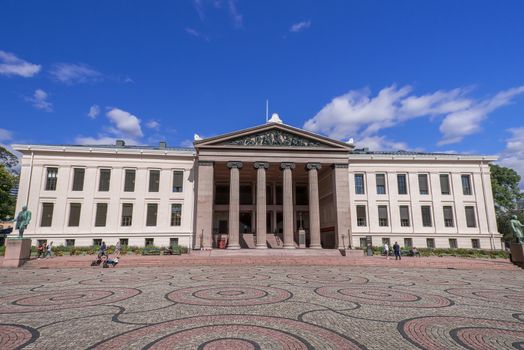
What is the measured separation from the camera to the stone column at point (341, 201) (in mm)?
35300

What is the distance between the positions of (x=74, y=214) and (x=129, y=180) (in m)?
7.77

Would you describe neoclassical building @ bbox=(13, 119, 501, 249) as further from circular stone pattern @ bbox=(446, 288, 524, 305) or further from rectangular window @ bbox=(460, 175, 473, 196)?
circular stone pattern @ bbox=(446, 288, 524, 305)

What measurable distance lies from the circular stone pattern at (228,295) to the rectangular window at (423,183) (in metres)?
39.1

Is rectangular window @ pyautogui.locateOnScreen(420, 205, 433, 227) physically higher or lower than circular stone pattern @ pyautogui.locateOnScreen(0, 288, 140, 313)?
higher

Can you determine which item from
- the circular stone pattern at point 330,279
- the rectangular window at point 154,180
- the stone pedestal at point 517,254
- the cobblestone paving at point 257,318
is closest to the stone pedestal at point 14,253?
the cobblestone paving at point 257,318

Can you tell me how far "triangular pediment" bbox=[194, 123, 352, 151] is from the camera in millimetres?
36688

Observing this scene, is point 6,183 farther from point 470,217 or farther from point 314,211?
point 470,217

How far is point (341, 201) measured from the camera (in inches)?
1442

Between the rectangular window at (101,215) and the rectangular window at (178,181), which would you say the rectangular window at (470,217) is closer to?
the rectangular window at (178,181)

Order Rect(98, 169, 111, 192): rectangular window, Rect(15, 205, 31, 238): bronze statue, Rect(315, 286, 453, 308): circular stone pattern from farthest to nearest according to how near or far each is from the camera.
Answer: Rect(98, 169, 111, 192): rectangular window, Rect(15, 205, 31, 238): bronze statue, Rect(315, 286, 453, 308): circular stone pattern

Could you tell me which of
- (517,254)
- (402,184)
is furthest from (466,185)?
(517,254)

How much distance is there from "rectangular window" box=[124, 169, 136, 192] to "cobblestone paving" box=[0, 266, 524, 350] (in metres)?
29.2

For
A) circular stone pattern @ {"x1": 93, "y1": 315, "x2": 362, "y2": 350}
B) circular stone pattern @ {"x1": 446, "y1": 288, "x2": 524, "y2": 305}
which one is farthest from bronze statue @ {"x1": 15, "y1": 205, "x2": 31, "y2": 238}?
circular stone pattern @ {"x1": 446, "y1": 288, "x2": 524, "y2": 305}

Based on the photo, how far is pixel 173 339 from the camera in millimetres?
6156
